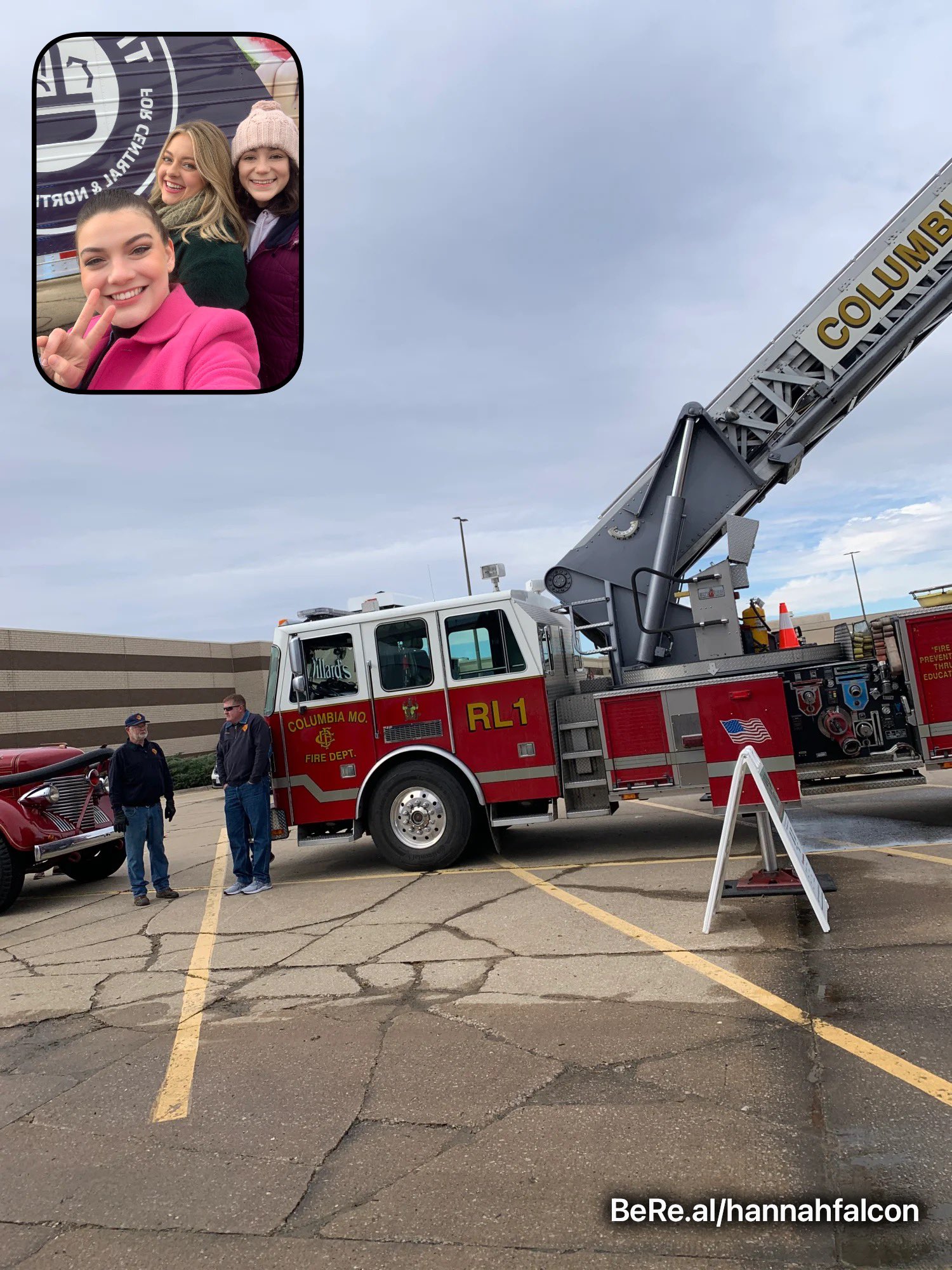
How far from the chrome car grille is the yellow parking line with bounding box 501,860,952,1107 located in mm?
5386

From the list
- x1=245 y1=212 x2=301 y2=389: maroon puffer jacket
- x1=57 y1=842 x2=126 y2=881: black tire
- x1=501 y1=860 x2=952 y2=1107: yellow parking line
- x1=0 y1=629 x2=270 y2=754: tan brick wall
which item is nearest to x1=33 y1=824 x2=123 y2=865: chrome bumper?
x1=57 y1=842 x2=126 y2=881: black tire

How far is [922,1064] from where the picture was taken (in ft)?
11.9

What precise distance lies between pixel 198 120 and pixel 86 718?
103 ft

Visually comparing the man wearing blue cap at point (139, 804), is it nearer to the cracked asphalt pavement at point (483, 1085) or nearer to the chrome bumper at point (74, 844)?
the chrome bumper at point (74, 844)

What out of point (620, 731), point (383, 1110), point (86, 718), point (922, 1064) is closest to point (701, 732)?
point (620, 731)

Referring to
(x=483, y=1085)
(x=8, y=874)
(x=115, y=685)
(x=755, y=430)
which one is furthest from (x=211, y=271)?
(x=115, y=685)

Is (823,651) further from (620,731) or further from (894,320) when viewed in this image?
(894,320)

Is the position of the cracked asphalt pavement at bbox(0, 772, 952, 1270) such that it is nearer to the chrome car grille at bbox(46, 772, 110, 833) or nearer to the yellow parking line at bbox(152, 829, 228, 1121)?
the yellow parking line at bbox(152, 829, 228, 1121)

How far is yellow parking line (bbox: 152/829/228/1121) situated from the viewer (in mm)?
3967

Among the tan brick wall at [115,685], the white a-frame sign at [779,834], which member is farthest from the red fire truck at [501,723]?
the tan brick wall at [115,685]

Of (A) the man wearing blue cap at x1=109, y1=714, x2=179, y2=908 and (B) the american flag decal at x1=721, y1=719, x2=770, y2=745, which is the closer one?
(B) the american flag decal at x1=721, y1=719, x2=770, y2=745

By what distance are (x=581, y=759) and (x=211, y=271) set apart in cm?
695

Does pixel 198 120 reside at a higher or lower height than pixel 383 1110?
higher

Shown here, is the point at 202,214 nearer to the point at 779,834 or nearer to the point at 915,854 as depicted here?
the point at 779,834
